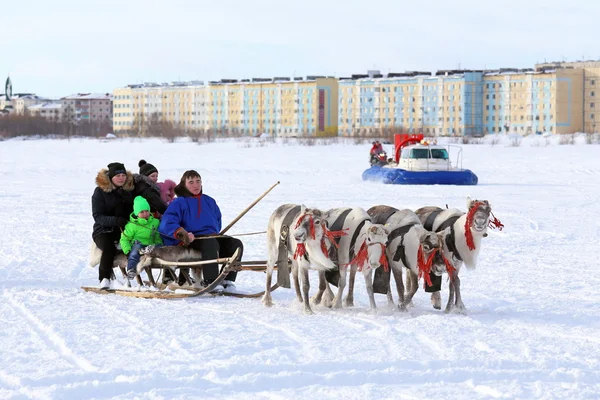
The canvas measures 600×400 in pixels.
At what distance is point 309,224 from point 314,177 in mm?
20928

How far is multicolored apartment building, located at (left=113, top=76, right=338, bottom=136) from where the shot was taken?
133 meters

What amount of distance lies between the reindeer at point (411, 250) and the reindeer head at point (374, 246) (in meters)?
0.11

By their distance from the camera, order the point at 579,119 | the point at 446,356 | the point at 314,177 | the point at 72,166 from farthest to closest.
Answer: the point at 579,119, the point at 72,166, the point at 314,177, the point at 446,356

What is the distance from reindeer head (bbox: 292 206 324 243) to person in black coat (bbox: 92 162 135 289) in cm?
216

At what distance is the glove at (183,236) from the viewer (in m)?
8.88

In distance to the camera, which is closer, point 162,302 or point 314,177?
point 162,302

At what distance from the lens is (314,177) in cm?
2872

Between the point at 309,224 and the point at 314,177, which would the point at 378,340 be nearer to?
the point at 309,224

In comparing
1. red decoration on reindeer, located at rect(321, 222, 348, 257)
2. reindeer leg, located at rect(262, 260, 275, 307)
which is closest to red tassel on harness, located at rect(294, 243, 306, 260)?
red decoration on reindeer, located at rect(321, 222, 348, 257)

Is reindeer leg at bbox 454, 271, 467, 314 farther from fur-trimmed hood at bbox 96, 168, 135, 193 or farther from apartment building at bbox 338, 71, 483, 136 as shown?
apartment building at bbox 338, 71, 483, 136

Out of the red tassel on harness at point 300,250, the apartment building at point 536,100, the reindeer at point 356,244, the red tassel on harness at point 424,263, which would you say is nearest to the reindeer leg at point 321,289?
the reindeer at point 356,244

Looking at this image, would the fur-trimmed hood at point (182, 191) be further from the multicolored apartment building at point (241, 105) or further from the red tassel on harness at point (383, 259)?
the multicolored apartment building at point (241, 105)

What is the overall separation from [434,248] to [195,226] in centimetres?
226

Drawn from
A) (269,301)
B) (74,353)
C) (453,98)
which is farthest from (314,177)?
(453,98)
